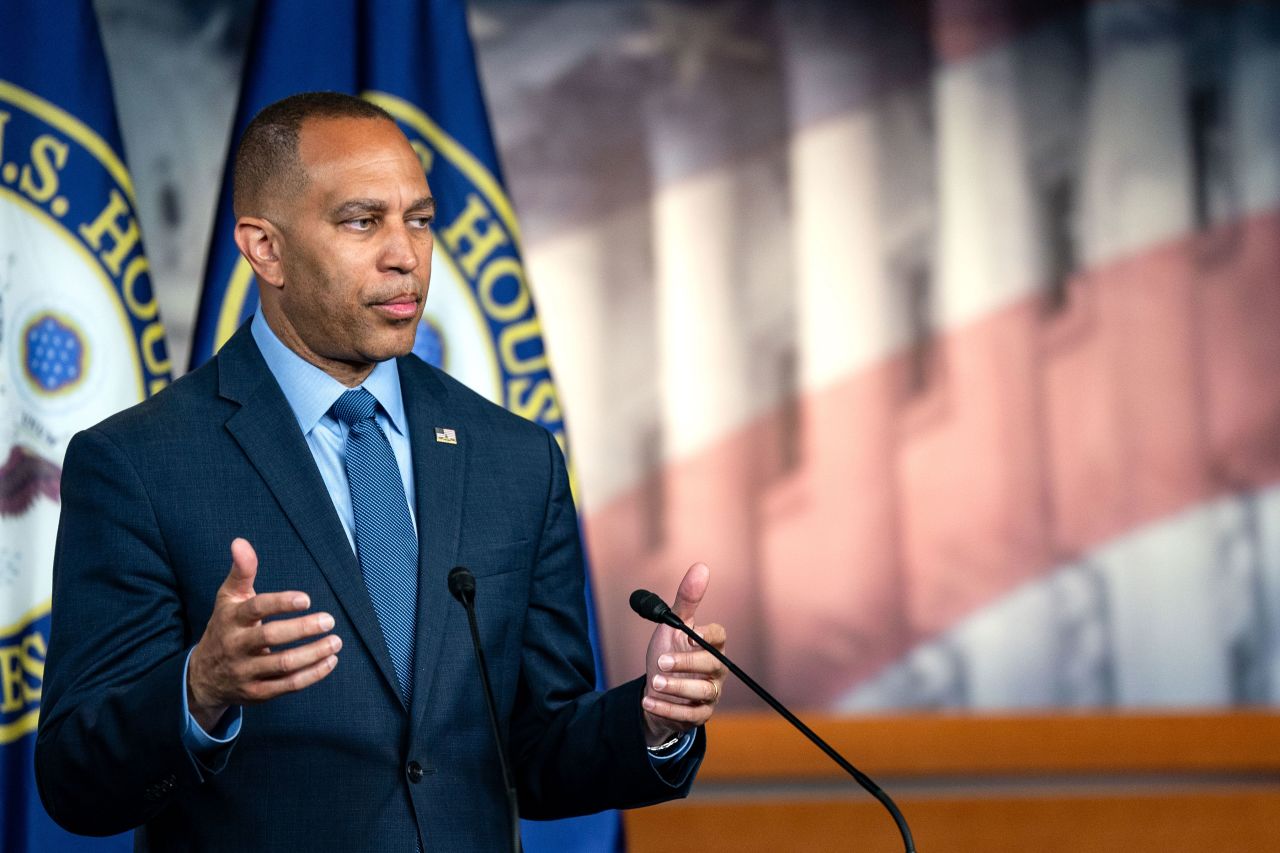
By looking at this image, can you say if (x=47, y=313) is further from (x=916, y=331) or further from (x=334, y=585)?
(x=916, y=331)

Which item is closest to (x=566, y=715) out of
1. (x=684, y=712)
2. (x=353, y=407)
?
(x=684, y=712)

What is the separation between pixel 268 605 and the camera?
4.72ft

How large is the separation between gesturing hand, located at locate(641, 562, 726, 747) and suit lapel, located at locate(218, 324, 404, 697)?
32cm

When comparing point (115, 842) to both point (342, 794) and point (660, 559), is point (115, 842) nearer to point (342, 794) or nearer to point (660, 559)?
point (342, 794)

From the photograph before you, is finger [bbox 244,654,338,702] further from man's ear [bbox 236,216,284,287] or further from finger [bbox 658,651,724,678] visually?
man's ear [bbox 236,216,284,287]

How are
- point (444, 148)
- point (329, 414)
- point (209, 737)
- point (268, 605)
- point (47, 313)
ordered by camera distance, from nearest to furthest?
1. point (268, 605)
2. point (209, 737)
3. point (329, 414)
4. point (47, 313)
5. point (444, 148)

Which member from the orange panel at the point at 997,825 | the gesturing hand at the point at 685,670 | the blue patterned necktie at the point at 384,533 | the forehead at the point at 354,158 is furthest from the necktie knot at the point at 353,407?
the orange panel at the point at 997,825

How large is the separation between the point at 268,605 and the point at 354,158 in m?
0.74

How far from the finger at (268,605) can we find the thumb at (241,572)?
0.08 feet

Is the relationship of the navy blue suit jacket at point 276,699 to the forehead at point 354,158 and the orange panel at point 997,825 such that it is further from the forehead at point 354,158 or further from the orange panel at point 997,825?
the orange panel at point 997,825

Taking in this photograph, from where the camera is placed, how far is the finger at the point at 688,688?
1736 millimetres

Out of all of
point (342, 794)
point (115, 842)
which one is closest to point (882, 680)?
point (115, 842)

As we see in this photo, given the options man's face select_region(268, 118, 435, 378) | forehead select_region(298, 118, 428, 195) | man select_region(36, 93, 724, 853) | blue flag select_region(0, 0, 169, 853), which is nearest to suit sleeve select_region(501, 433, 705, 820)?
man select_region(36, 93, 724, 853)

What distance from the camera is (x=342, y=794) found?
1.79 m
